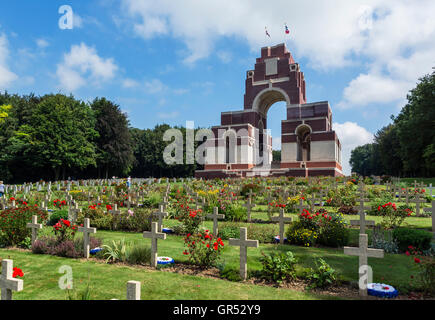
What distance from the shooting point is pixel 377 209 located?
42.5ft

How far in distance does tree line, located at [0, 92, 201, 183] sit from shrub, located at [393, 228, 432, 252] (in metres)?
39.4

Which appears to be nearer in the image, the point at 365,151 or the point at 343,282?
the point at 343,282

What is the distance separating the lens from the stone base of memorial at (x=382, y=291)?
4570 millimetres

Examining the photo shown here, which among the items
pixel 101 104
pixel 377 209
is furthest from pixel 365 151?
pixel 377 209

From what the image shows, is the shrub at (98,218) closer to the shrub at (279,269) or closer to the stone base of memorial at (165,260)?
the stone base of memorial at (165,260)

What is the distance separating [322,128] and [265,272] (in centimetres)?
3695

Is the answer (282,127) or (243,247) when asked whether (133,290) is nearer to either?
(243,247)

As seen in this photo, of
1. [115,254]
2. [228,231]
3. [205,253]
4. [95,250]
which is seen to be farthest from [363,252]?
[95,250]

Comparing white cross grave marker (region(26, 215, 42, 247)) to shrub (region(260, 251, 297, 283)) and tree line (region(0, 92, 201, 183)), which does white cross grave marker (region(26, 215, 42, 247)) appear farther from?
tree line (region(0, 92, 201, 183))

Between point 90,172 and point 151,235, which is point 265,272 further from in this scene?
point 90,172

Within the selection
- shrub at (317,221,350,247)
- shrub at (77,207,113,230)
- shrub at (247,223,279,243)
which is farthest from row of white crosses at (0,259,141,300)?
shrub at (77,207,113,230)

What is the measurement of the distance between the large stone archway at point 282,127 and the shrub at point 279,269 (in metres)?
32.8

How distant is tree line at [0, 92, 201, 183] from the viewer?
3953 centimetres

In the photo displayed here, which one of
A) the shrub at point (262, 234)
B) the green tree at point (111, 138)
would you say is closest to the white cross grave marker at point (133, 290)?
the shrub at point (262, 234)
